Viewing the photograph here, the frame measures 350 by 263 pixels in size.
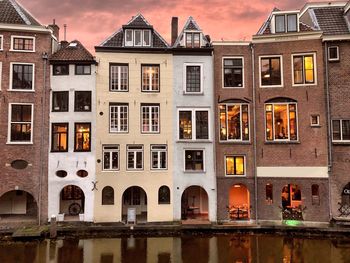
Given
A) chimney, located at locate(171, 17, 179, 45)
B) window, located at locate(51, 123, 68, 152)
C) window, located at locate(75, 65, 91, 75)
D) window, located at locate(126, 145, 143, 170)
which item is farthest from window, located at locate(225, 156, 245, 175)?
window, located at locate(75, 65, 91, 75)

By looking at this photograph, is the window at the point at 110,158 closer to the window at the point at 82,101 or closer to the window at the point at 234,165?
the window at the point at 82,101

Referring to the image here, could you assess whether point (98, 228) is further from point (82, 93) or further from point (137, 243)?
point (82, 93)

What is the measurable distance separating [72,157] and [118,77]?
24.4 feet

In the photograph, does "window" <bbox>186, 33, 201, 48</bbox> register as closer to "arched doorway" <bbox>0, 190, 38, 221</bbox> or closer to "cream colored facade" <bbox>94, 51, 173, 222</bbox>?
"cream colored facade" <bbox>94, 51, 173, 222</bbox>

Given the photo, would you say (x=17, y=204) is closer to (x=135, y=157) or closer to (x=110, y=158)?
(x=110, y=158)

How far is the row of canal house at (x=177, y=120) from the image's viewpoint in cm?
2752

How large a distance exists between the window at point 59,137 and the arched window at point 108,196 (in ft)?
14.7

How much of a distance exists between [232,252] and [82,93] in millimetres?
16818

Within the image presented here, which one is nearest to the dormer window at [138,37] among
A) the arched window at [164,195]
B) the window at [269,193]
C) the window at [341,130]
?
the arched window at [164,195]

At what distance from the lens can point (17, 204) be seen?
30.2 meters

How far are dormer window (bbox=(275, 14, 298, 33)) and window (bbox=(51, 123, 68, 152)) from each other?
18.9 m

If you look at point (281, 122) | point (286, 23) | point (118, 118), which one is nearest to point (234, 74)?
point (281, 122)

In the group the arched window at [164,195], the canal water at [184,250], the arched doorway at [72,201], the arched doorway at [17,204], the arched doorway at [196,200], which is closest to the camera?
the canal water at [184,250]

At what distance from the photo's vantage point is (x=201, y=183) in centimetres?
2847
